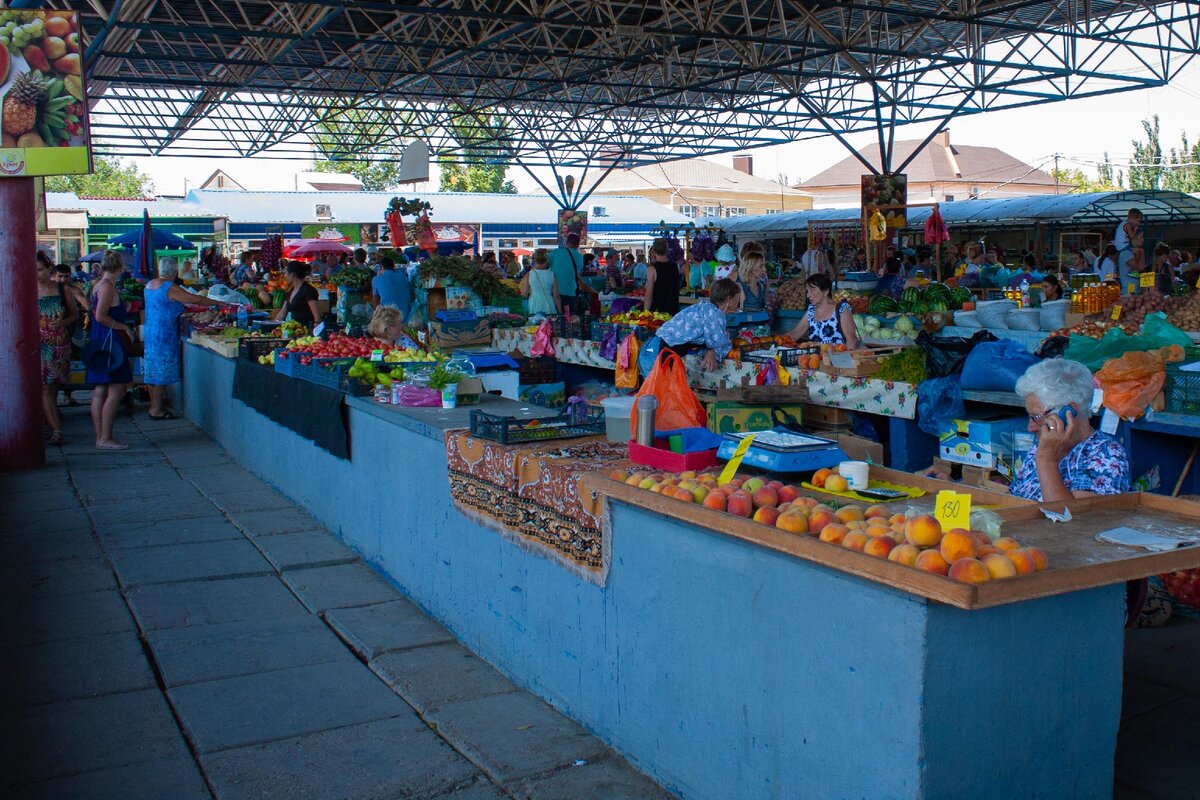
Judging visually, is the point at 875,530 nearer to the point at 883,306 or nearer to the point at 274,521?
the point at 274,521

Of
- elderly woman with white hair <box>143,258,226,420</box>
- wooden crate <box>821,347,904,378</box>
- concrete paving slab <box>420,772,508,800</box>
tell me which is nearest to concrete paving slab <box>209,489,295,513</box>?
elderly woman with white hair <box>143,258,226,420</box>

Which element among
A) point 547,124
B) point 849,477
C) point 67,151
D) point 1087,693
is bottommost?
point 1087,693

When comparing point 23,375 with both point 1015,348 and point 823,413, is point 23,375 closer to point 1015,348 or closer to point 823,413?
point 823,413

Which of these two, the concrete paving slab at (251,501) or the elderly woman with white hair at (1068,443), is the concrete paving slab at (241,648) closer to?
the concrete paving slab at (251,501)

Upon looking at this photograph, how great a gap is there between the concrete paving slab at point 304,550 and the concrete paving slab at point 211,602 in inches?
12.5

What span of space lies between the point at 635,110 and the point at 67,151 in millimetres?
23440

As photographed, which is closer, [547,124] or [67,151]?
[67,151]

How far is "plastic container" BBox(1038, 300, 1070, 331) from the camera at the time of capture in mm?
8508

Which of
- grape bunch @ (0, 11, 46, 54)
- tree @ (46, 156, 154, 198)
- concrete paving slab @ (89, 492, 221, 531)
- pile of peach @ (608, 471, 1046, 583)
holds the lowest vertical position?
concrete paving slab @ (89, 492, 221, 531)

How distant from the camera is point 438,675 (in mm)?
4559

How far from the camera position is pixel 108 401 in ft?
33.3

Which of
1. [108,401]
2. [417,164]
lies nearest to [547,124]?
[417,164]

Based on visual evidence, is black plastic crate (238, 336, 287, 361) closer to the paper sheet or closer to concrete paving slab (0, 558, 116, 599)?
concrete paving slab (0, 558, 116, 599)

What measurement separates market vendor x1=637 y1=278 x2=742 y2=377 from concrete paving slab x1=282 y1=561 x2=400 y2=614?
2656mm
